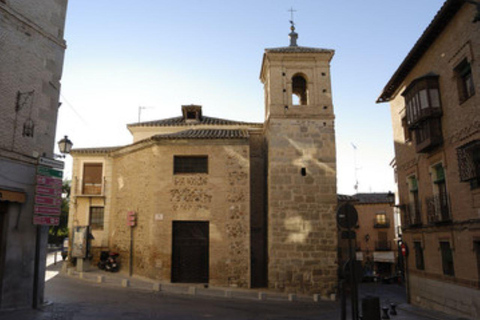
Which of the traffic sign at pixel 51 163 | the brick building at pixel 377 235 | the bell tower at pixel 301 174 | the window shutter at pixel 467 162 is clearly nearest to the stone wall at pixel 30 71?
the traffic sign at pixel 51 163

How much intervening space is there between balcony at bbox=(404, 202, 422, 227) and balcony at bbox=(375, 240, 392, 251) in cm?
2388

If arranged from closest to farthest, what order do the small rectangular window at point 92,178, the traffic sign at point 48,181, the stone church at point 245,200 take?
the traffic sign at point 48,181 → the stone church at point 245,200 → the small rectangular window at point 92,178

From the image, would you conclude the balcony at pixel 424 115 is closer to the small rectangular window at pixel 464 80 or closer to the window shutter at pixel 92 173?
the small rectangular window at pixel 464 80

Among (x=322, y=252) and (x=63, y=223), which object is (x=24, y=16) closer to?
(x=322, y=252)

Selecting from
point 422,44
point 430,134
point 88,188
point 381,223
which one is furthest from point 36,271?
point 381,223

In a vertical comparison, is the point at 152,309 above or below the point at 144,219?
below

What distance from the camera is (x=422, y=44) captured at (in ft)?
43.9

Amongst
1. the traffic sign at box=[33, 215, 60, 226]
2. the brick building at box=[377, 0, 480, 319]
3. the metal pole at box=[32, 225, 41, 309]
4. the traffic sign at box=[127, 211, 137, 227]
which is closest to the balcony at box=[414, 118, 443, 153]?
the brick building at box=[377, 0, 480, 319]

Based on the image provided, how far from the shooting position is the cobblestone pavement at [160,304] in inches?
395

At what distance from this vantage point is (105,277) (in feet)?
54.3

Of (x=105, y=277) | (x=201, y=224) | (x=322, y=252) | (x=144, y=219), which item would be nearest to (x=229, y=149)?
(x=201, y=224)

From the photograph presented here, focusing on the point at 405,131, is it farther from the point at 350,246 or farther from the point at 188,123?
the point at 188,123

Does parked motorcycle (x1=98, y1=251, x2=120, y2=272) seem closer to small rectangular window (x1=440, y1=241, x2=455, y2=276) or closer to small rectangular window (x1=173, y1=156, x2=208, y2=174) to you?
small rectangular window (x1=173, y1=156, x2=208, y2=174)

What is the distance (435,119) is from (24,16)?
1277cm
